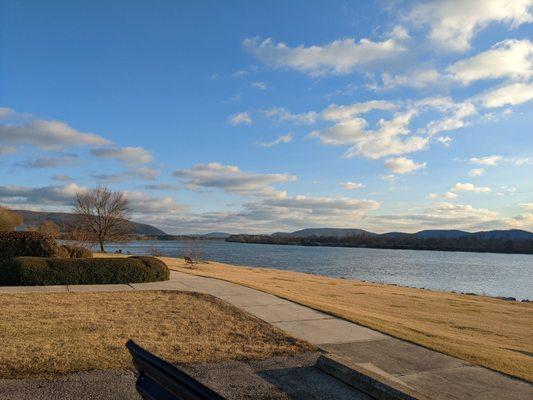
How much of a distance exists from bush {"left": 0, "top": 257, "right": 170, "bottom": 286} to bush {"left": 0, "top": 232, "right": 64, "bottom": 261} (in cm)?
206

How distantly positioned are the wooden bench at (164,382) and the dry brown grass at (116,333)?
2882 mm

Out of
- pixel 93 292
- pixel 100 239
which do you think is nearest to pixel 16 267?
pixel 93 292

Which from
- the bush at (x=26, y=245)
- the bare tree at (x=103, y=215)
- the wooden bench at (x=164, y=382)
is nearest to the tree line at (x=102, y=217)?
the bare tree at (x=103, y=215)

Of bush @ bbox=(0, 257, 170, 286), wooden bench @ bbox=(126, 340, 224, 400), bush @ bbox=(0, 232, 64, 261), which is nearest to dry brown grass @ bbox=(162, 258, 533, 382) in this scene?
bush @ bbox=(0, 257, 170, 286)

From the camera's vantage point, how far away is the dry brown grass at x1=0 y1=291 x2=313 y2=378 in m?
5.98

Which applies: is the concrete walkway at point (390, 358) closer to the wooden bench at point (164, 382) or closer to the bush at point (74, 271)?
the wooden bench at point (164, 382)

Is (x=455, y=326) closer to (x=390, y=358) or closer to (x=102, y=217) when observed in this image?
(x=390, y=358)

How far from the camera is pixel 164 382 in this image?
2.80 meters

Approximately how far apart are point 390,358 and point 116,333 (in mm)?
4106

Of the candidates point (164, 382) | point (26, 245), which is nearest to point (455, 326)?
point (164, 382)

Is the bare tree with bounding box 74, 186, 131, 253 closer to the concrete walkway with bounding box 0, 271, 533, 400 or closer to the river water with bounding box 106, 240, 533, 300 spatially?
the river water with bounding box 106, 240, 533, 300

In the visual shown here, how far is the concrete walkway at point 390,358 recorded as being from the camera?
17.5ft

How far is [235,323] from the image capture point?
862 cm

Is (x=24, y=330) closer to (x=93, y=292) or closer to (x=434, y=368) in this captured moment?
(x=93, y=292)
